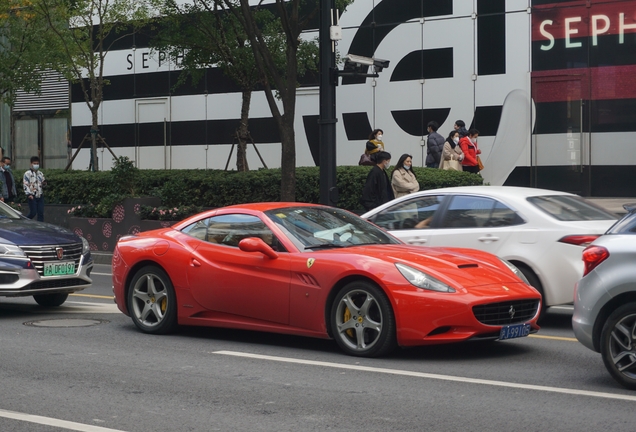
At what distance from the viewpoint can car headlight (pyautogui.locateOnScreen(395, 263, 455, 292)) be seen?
8039 millimetres

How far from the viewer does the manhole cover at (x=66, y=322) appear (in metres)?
10.6

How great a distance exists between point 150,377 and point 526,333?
320 centimetres

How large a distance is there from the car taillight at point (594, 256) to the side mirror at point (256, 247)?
9.38 feet

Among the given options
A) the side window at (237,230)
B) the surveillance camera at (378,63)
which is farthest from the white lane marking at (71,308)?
the surveillance camera at (378,63)

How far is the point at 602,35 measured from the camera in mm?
22438

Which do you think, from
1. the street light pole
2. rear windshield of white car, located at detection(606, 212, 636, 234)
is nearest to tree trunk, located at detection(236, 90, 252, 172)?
the street light pole

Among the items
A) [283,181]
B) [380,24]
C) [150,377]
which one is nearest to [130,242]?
[150,377]

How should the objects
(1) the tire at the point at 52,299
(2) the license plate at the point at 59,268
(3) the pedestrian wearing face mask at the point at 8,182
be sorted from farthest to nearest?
(3) the pedestrian wearing face mask at the point at 8,182 < (1) the tire at the point at 52,299 < (2) the license plate at the point at 59,268

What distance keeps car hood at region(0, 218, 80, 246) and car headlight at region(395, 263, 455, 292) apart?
4.97 m

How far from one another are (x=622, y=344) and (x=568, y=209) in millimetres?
3765

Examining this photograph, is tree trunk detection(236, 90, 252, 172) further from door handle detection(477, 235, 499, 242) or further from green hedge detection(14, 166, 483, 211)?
door handle detection(477, 235, 499, 242)

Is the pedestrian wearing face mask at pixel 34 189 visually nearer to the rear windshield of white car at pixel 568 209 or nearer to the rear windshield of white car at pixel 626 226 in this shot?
the rear windshield of white car at pixel 568 209

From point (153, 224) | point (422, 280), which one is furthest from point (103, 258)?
point (422, 280)

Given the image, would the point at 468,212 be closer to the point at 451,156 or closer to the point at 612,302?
the point at 612,302
